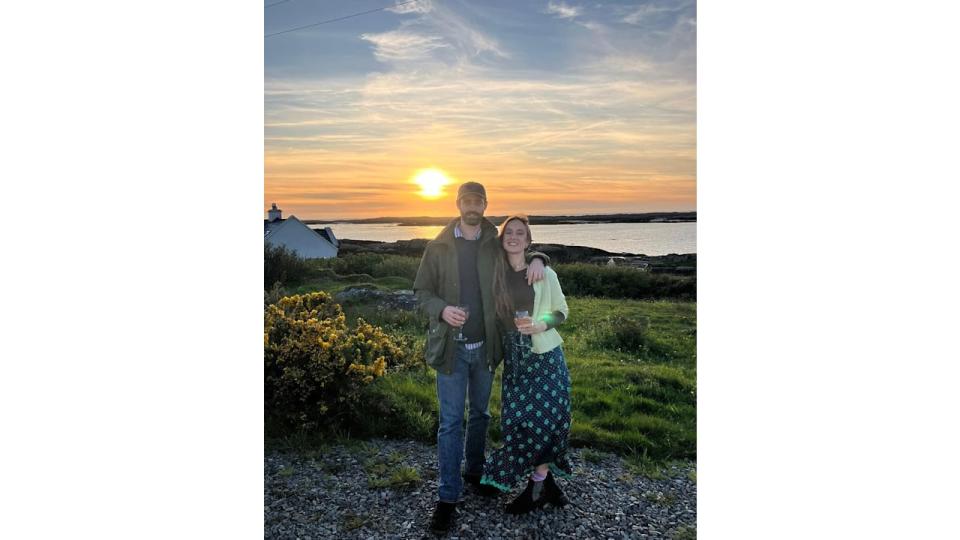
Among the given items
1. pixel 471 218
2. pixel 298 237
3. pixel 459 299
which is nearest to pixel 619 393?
pixel 459 299

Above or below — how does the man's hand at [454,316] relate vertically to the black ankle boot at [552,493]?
above

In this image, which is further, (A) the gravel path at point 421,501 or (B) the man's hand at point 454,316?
(A) the gravel path at point 421,501

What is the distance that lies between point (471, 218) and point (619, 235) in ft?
4.24

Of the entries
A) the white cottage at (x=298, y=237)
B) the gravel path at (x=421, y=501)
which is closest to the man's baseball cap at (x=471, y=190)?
the gravel path at (x=421, y=501)

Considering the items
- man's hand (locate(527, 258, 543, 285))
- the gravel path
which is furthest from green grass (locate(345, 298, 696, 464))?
man's hand (locate(527, 258, 543, 285))

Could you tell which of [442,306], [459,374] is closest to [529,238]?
[442,306]

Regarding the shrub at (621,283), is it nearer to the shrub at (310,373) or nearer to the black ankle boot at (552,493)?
the shrub at (310,373)

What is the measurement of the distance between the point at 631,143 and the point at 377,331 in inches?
77.5

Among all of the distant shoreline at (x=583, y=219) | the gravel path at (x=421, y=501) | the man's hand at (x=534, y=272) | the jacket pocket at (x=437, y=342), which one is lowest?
the gravel path at (x=421, y=501)

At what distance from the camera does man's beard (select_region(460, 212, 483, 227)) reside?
2703 millimetres

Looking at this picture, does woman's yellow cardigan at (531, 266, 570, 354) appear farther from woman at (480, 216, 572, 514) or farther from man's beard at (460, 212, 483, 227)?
man's beard at (460, 212, 483, 227)

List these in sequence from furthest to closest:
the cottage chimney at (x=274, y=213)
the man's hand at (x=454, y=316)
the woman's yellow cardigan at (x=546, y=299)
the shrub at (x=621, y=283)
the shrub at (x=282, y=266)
Result: the shrub at (x=282, y=266) → the cottage chimney at (x=274, y=213) → the shrub at (x=621, y=283) → the woman's yellow cardigan at (x=546, y=299) → the man's hand at (x=454, y=316)

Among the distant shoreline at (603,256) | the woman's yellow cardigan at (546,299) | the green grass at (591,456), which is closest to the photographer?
the woman's yellow cardigan at (546,299)

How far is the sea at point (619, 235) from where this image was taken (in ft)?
11.2
